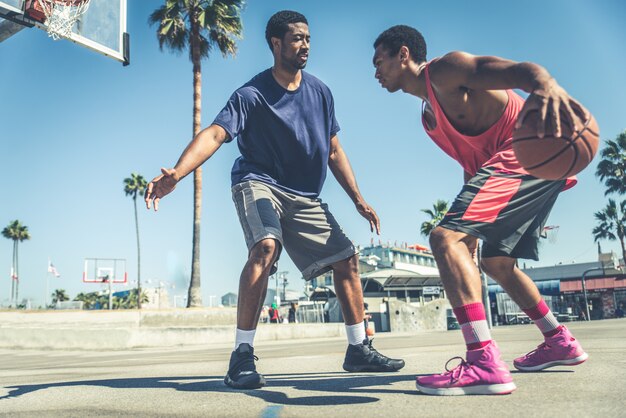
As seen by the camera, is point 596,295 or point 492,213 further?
point 596,295

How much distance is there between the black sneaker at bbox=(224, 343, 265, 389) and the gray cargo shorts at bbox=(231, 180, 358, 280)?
23.6 inches

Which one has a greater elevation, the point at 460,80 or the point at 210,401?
the point at 460,80

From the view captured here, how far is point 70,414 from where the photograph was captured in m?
2.09

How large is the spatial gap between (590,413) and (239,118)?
2618 mm

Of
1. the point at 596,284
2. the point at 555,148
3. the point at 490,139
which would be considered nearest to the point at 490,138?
the point at 490,139

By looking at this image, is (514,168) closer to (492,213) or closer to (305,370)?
(492,213)

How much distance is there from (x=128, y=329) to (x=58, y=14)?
800 centimetres

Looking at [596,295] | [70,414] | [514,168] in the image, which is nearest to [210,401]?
[70,414]

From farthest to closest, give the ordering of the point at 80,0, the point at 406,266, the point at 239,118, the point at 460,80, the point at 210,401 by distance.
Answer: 1. the point at 406,266
2. the point at 80,0
3. the point at 239,118
4. the point at 460,80
5. the point at 210,401

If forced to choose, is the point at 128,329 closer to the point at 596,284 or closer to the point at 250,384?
the point at 250,384

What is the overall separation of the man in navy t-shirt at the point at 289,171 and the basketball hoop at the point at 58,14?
5.57 metres

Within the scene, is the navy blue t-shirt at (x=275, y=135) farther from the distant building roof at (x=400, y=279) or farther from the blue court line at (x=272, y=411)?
the distant building roof at (x=400, y=279)

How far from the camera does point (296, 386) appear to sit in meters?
2.67

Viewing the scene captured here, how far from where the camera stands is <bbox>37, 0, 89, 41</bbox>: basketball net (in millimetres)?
7602
